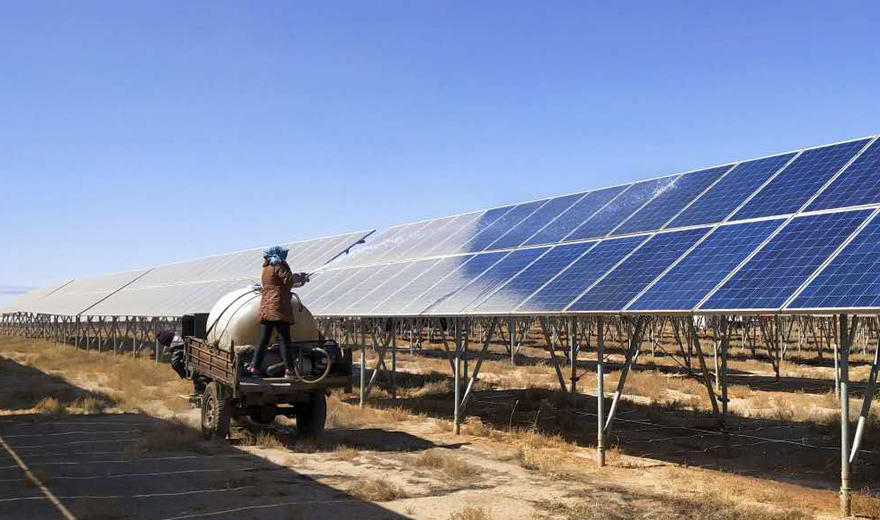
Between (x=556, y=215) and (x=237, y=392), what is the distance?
32.1ft

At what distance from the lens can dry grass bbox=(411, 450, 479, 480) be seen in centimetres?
1174

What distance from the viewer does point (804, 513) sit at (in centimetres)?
942

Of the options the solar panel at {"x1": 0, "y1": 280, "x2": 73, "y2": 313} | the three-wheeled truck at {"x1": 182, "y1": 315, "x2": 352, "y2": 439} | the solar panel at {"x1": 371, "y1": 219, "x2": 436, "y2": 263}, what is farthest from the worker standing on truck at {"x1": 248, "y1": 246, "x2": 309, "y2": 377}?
the solar panel at {"x1": 0, "y1": 280, "x2": 73, "y2": 313}

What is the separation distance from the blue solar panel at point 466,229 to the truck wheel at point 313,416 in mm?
7190

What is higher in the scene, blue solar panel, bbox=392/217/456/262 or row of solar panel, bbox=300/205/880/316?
blue solar panel, bbox=392/217/456/262

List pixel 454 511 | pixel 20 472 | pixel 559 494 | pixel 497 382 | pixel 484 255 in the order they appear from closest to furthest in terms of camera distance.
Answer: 1. pixel 454 511
2. pixel 559 494
3. pixel 20 472
4. pixel 484 255
5. pixel 497 382

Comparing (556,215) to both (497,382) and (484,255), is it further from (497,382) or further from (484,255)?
(497,382)

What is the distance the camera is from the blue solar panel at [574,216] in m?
17.6

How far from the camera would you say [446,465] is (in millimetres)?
12102

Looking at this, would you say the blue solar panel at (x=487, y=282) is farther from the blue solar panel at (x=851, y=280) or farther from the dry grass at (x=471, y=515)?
the blue solar panel at (x=851, y=280)

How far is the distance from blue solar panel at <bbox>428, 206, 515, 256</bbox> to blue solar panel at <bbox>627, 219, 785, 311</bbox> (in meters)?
8.81

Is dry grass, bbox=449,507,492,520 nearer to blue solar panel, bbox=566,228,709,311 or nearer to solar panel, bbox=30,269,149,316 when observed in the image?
blue solar panel, bbox=566,228,709,311

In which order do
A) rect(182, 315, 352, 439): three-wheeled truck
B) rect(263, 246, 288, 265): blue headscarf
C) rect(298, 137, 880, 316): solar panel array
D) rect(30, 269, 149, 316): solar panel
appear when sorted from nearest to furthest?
rect(298, 137, 880, 316): solar panel array, rect(182, 315, 352, 439): three-wheeled truck, rect(263, 246, 288, 265): blue headscarf, rect(30, 269, 149, 316): solar panel

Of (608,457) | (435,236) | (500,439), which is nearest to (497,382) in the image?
(435,236)
